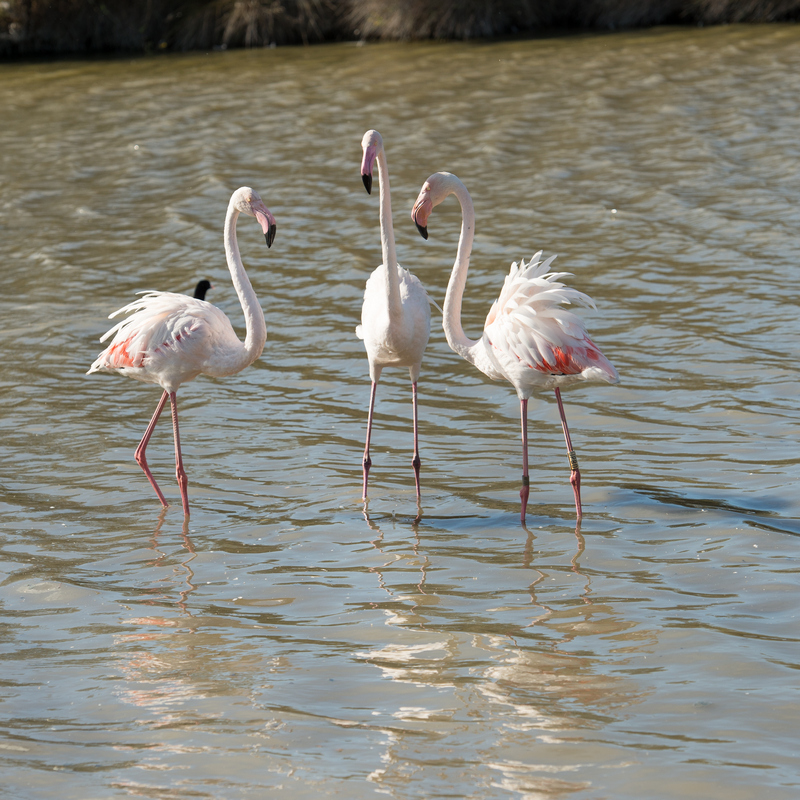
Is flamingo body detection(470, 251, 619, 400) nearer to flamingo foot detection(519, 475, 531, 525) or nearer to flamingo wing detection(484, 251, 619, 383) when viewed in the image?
flamingo wing detection(484, 251, 619, 383)

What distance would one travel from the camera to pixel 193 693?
13.7ft

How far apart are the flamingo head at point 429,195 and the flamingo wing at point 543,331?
562 mm

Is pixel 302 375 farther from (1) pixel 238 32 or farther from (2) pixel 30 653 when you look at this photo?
(1) pixel 238 32

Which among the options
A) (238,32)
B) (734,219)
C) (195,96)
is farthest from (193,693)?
(238,32)

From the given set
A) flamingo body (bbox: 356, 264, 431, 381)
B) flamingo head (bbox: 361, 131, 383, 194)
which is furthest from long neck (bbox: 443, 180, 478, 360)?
flamingo head (bbox: 361, 131, 383, 194)

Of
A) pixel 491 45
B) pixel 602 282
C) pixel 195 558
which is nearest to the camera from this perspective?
pixel 195 558

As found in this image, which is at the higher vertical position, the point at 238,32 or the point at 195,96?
the point at 238,32

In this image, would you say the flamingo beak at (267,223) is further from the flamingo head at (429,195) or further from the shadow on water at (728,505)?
the shadow on water at (728,505)

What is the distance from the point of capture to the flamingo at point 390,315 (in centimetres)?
581

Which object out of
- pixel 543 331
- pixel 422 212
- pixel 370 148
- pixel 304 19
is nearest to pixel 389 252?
pixel 422 212

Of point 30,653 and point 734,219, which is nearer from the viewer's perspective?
point 30,653

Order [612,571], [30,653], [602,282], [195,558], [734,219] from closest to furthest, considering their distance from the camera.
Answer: [30,653], [612,571], [195,558], [602,282], [734,219]

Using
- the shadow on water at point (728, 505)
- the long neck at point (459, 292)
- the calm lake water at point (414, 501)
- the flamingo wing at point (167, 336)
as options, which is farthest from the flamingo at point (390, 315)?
the shadow on water at point (728, 505)

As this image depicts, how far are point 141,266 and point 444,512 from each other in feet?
17.9
